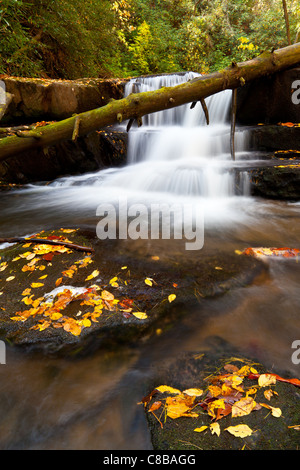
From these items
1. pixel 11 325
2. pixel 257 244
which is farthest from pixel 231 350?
pixel 257 244

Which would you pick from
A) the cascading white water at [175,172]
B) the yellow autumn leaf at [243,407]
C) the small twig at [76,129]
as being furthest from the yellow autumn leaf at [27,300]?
the cascading white water at [175,172]

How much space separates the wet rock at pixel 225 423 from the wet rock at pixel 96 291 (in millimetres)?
540

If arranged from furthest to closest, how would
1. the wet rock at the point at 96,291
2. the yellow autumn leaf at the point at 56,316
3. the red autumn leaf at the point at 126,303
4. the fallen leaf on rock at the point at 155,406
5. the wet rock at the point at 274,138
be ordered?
1. the wet rock at the point at 274,138
2. the red autumn leaf at the point at 126,303
3. the yellow autumn leaf at the point at 56,316
4. the wet rock at the point at 96,291
5. the fallen leaf on rock at the point at 155,406

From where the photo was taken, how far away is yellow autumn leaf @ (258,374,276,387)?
1.54m

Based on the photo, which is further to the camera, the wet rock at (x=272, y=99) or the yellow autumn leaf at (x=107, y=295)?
the wet rock at (x=272, y=99)

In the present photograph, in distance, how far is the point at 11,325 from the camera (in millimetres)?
2092

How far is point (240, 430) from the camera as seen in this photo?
1.29 m

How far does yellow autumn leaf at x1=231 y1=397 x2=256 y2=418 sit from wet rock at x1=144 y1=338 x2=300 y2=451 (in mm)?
19

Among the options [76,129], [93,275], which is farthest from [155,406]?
[76,129]

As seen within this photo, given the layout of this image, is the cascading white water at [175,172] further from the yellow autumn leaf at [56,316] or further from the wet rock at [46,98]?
the yellow autumn leaf at [56,316]

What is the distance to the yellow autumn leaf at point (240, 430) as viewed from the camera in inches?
50.2

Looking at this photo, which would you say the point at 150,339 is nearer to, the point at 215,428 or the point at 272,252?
the point at 215,428

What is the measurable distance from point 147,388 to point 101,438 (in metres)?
0.38

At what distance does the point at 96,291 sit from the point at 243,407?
5.09 ft
